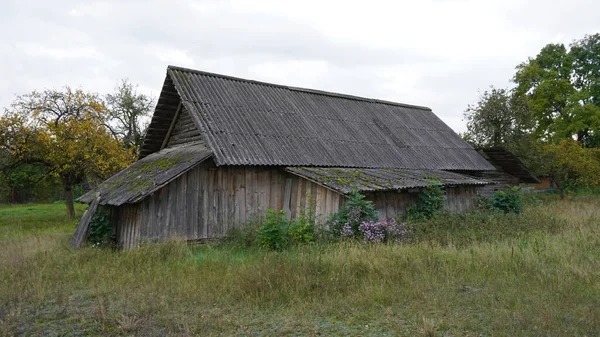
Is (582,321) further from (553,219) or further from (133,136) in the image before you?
(133,136)

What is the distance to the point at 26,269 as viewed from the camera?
8211 millimetres

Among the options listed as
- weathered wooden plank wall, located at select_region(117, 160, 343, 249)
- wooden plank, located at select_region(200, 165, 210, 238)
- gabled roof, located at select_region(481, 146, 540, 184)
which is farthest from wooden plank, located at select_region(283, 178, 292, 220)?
gabled roof, located at select_region(481, 146, 540, 184)

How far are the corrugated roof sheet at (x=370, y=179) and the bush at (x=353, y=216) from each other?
0.35 metres

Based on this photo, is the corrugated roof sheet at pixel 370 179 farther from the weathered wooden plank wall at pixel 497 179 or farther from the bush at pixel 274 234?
the weathered wooden plank wall at pixel 497 179

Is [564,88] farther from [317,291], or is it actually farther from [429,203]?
[317,291]

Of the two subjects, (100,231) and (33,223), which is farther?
(33,223)

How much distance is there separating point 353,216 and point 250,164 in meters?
3.33

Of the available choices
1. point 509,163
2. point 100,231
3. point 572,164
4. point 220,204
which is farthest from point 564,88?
point 100,231

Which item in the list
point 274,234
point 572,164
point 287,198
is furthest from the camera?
point 572,164

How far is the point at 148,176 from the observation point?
1182cm

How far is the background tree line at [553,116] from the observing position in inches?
1017

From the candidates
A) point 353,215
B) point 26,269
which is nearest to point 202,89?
point 353,215

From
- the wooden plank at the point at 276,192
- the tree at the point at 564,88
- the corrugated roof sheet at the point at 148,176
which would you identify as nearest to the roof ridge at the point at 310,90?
the corrugated roof sheet at the point at 148,176

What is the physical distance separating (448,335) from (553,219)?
33.1 feet
